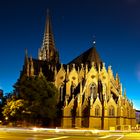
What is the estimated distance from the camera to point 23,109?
52.1 m

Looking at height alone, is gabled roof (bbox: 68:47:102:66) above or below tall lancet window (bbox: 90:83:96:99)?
above

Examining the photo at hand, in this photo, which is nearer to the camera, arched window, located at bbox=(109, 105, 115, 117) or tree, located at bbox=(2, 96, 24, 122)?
tree, located at bbox=(2, 96, 24, 122)

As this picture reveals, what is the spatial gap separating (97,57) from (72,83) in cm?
984

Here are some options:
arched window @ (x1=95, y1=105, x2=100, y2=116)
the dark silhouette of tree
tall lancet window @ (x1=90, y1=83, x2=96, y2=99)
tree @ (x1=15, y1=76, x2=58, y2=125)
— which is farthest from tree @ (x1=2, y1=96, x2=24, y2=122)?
tall lancet window @ (x1=90, y1=83, x2=96, y2=99)

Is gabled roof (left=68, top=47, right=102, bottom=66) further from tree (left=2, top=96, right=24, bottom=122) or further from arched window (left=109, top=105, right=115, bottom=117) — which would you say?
tree (left=2, top=96, right=24, bottom=122)

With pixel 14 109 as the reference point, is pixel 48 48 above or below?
above

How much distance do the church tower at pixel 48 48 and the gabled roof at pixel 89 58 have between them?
48.4 feet

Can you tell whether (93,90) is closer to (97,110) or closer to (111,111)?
(97,110)

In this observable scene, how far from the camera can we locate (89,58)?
73.3 metres

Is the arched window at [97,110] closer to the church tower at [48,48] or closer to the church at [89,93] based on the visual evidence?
the church at [89,93]

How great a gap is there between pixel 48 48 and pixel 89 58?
77.9 ft

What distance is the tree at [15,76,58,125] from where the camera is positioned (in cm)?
5269

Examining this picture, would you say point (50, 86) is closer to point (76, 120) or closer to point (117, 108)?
point (76, 120)

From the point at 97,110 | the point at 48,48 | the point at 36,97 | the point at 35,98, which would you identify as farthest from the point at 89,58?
the point at 48,48
